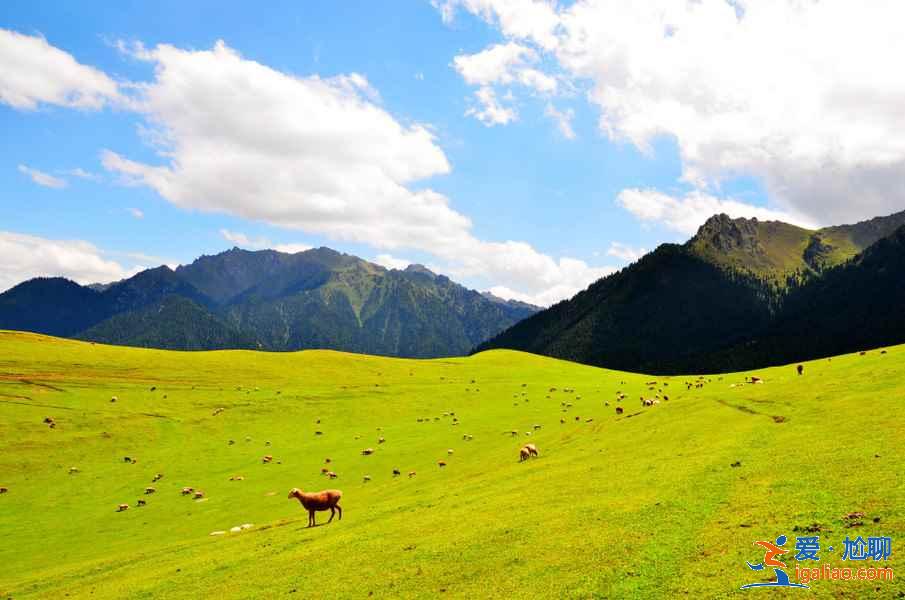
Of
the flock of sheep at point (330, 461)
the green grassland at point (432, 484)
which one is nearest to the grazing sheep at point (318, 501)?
the flock of sheep at point (330, 461)

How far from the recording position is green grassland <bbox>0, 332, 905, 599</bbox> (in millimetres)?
18688

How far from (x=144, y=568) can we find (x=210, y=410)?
161 feet

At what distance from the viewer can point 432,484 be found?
41.0 m

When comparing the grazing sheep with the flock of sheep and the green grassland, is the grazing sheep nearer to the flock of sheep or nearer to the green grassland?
the flock of sheep

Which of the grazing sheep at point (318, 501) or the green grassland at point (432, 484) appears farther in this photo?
the grazing sheep at point (318, 501)

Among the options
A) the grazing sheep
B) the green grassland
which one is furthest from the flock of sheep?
the green grassland

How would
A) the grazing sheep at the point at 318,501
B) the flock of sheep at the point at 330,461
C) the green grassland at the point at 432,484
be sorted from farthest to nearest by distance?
1. the flock of sheep at the point at 330,461
2. the grazing sheep at the point at 318,501
3. the green grassland at the point at 432,484

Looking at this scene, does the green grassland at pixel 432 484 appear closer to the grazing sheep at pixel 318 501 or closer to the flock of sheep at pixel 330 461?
the flock of sheep at pixel 330 461

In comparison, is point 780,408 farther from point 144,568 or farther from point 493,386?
point 493,386

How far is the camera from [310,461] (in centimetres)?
5703

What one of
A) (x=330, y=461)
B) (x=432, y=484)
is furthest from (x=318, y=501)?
(x=330, y=461)

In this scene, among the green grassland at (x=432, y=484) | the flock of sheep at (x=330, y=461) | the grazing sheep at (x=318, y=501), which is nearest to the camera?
the green grassland at (x=432, y=484)

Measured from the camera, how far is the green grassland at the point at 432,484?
61.3ft

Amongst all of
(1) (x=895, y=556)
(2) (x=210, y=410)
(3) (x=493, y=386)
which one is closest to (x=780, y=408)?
(1) (x=895, y=556)
